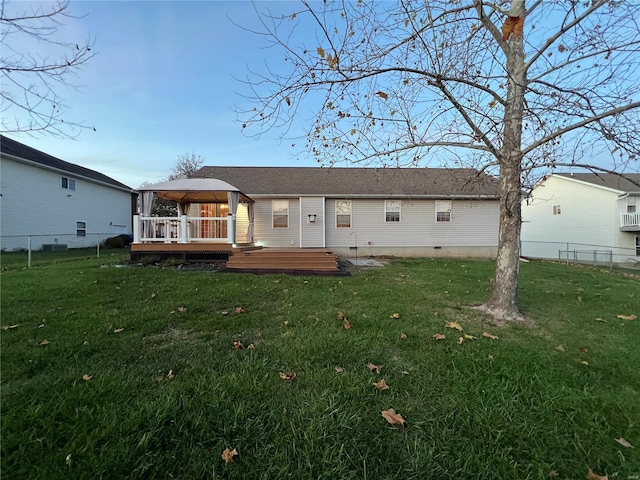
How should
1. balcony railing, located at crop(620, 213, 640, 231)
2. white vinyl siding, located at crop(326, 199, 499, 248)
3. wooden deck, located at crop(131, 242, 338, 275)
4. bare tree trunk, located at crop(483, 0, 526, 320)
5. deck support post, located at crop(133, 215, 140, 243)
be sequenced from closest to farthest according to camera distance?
1. bare tree trunk, located at crop(483, 0, 526, 320)
2. wooden deck, located at crop(131, 242, 338, 275)
3. deck support post, located at crop(133, 215, 140, 243)
4. white vinyl siding, located at crop(326, 199, 499, 248)
5. balcony railing, located at crop(620, 213, 640, 231)

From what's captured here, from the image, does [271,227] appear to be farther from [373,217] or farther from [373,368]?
[373,368]

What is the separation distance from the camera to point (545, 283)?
7.95 m

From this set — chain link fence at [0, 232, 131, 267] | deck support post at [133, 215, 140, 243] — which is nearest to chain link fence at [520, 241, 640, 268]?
deck support post at [133, 215, 140, 243]

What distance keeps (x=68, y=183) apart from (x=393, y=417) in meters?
23.9

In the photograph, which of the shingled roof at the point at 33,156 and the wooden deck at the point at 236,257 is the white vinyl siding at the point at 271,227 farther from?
the shingled roof at the point at 33,156

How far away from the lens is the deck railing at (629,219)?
68.2 ft

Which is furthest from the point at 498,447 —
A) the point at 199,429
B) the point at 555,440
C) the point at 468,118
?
the point at 468,118

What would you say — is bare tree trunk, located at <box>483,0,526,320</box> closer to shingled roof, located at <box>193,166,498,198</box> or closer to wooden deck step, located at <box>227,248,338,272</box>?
wooden deck step, located at <box>227,248,338,272</box>

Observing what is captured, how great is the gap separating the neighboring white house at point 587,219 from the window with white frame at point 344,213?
1365 cm

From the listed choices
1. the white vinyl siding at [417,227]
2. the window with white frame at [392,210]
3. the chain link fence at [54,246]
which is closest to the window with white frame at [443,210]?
the white vinyl siding at [417,227]

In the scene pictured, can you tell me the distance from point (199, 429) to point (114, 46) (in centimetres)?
676

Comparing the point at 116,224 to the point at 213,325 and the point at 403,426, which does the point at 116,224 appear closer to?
the point at 213,325

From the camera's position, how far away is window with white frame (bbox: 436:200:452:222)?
1504cm

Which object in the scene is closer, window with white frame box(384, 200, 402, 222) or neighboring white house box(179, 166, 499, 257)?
neighboring white house box(179, 166, 499, 257)
